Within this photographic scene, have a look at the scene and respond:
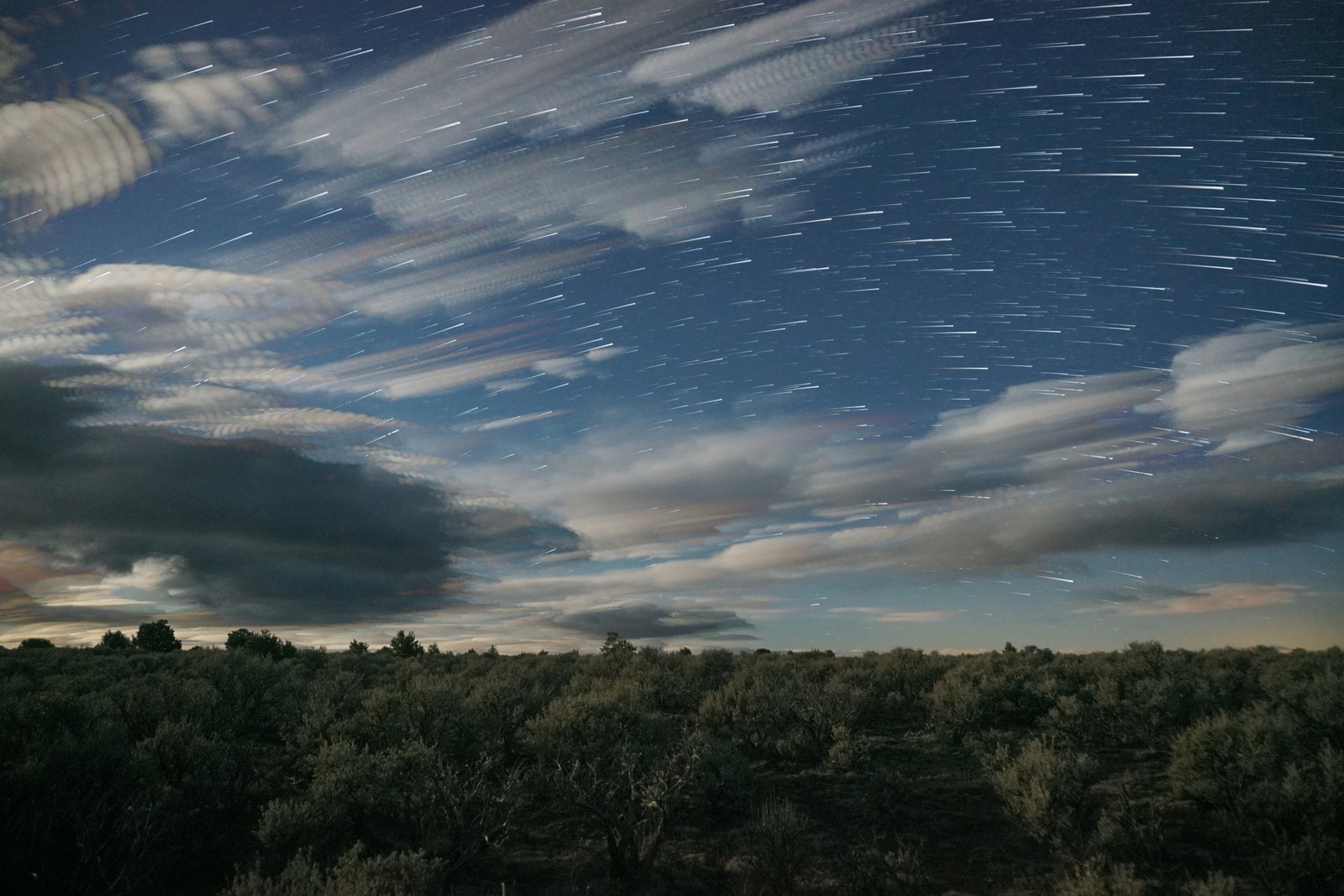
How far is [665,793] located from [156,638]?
61.7m

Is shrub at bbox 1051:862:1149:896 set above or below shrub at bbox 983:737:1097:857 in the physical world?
below

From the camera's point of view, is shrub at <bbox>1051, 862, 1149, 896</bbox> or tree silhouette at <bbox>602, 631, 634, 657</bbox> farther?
tree silhouette at <bbox>602, 631, 634, 657</bbox>

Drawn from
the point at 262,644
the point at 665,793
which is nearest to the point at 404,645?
the point at 262,644

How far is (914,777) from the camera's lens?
62.4ft

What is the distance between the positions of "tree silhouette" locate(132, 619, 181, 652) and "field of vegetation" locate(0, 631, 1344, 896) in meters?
39.4

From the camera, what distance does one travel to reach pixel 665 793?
1496 centimetres

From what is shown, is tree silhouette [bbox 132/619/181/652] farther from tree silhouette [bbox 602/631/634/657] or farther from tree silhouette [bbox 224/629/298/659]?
tree silhouette [bbox 602/631/634/657]

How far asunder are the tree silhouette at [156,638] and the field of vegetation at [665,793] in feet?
129

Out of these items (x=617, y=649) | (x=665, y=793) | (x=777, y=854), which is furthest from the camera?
(x=617, y=649)

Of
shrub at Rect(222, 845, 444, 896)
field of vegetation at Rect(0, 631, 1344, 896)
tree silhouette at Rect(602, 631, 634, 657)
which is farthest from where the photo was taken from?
tree silhouette at Rect(602, 631, 634, 657)

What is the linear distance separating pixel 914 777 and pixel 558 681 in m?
16.8

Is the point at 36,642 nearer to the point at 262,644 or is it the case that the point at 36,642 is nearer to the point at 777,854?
the point at 262,644

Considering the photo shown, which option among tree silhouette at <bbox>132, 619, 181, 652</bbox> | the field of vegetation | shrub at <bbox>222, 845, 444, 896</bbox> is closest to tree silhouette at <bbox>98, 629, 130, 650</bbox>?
tree silhouette at <bbox>132, 619, 181, 652</bbox>

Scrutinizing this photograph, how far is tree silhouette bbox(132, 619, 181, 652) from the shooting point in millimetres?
56844
